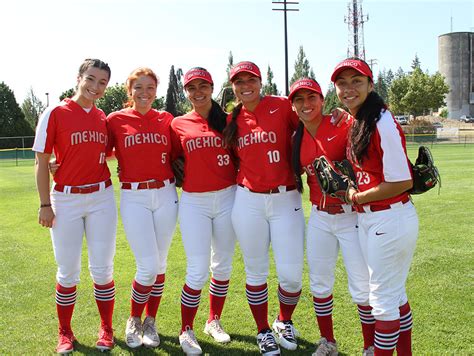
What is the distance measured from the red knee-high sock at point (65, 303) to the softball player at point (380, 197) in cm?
242

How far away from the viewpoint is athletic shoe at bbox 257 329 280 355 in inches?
140

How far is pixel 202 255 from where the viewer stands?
12.3 feet

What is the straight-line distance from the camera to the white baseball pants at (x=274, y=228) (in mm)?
3602

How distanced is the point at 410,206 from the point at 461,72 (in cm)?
7784

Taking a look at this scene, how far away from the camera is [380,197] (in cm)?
287

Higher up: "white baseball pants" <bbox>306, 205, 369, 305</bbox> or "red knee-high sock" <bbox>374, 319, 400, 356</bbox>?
"white baseball pants" <bbox>306, 205, 369, 305</bbox>

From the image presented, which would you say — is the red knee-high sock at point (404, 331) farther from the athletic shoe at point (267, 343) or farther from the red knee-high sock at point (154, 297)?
the red knee-high sock at point (154, 297)

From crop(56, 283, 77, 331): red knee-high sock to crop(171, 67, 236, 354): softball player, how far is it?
94cm

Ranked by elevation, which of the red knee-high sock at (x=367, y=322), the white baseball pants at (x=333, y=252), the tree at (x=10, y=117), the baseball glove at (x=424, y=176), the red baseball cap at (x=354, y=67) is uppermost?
the tree at (x=10, y=117)

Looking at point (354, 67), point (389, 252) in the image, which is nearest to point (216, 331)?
point (389, 252)

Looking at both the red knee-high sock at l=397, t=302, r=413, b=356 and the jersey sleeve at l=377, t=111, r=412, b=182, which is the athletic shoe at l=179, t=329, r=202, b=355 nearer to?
the red knee-high sock at l=397, t=302, r=413, b=356

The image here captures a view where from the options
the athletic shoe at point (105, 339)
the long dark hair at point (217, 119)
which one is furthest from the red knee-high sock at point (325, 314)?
the athletic shoe at point (105, 339)

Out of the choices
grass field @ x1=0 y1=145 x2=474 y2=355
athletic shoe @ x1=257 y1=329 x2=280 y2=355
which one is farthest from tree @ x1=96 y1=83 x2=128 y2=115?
athletic shoe @ x1=257 y1=329 x2=280 y2=355

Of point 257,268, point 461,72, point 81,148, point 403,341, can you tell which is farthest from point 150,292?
point 461,72
